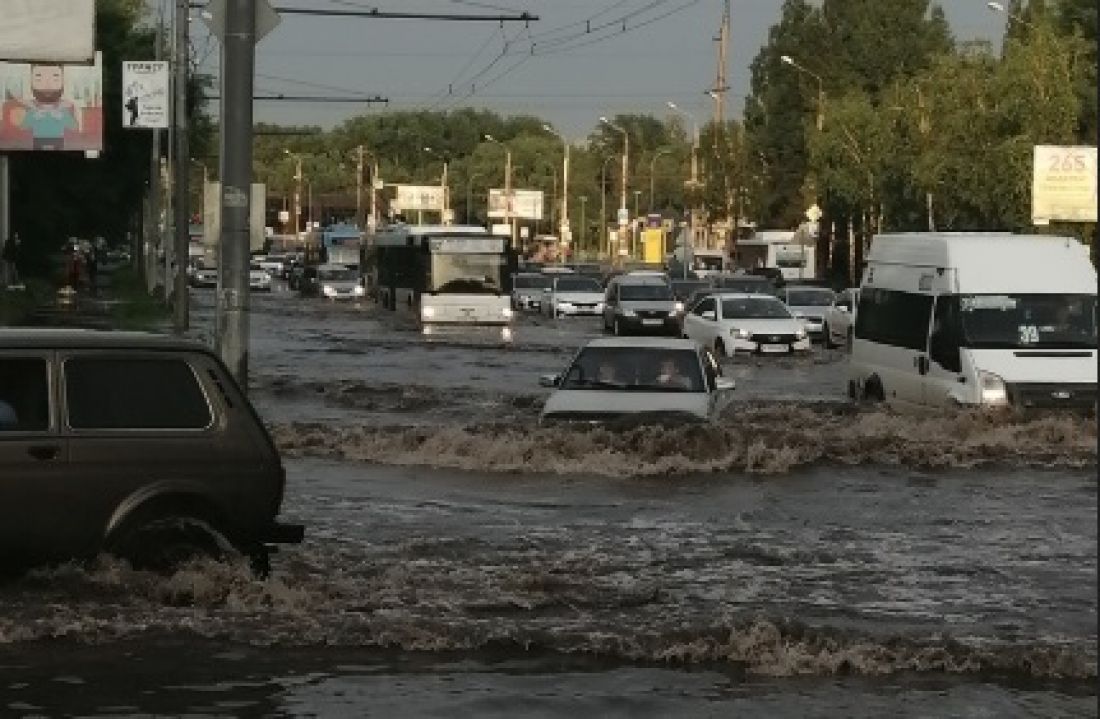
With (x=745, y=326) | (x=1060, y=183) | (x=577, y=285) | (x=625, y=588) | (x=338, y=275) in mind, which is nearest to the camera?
(x=625, y=588)

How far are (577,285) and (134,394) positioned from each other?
213 ft

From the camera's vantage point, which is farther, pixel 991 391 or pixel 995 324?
pixel 995 324

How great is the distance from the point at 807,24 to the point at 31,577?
373ft

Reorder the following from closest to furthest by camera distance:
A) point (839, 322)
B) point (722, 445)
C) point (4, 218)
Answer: point (722, 445)
point (839, 322)
point (4, 218)

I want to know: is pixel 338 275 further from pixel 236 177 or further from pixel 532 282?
pixel 236 177

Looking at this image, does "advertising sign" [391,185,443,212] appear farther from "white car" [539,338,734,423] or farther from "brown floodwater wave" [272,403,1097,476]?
"white car" [539,338,734,423]

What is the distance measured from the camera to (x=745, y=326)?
47938 millimetres

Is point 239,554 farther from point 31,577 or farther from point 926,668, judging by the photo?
point 926,668

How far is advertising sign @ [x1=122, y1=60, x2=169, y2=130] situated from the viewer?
54.4 m

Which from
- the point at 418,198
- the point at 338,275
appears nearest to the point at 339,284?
the point at 338,275

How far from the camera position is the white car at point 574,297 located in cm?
7644

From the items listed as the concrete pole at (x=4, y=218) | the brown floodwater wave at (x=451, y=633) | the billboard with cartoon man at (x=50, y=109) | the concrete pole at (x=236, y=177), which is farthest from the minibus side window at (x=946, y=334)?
the concrete pole at (x=4, y=218)

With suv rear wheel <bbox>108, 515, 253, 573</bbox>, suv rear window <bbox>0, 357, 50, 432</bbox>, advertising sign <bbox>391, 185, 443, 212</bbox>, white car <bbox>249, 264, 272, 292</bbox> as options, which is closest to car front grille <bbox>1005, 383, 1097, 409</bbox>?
suv rear wheel <bbox>108, 515, 253, 573</bbox>

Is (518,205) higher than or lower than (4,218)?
lower
